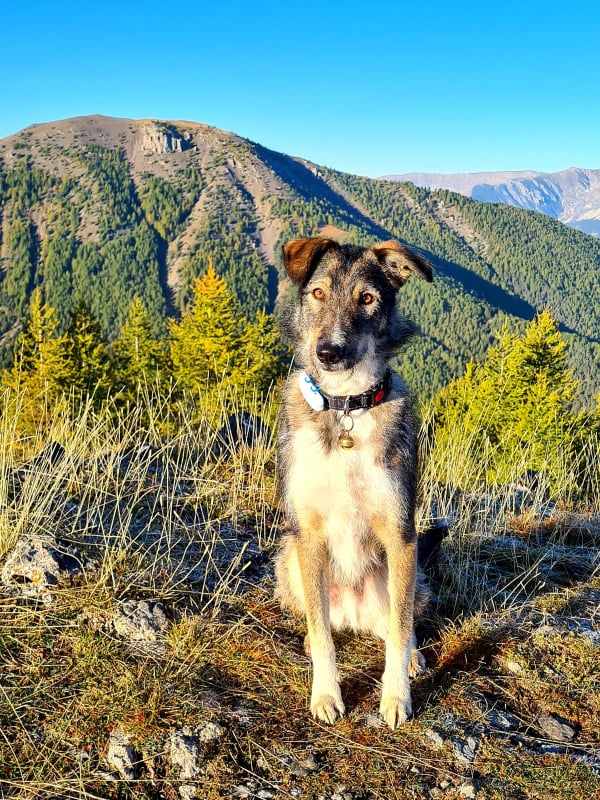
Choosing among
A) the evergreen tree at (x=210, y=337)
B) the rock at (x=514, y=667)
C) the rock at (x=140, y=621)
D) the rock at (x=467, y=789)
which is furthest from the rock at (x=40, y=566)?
the evergreen tree at (x=210, y=337)

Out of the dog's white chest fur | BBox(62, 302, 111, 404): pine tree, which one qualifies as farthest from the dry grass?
BBox(62, 302, 111, 404): pine tree

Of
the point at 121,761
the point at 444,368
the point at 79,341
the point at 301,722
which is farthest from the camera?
the point at 444,368

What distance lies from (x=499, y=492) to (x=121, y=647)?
5.21m

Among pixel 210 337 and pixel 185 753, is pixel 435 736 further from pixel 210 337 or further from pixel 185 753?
pixel 210 337

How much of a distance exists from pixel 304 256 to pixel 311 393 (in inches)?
39.4

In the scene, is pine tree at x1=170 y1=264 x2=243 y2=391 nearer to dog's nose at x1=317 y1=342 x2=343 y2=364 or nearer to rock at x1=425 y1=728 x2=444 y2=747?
dog's nose at x1=317 y1=342 x2=343 y2=364

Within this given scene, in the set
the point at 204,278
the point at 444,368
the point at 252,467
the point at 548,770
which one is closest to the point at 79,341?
the point at 204,278

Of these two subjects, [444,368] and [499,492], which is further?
[444,368]

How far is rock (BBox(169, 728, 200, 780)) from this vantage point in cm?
302

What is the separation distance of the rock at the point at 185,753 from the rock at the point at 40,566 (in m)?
1.43

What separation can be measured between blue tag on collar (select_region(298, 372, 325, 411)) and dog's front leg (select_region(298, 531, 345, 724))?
84 cm

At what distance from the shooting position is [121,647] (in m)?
3.77

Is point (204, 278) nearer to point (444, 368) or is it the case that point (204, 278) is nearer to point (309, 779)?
point (309, 779)

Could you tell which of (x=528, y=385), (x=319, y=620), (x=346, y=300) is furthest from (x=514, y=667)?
(x=528, y=385)
